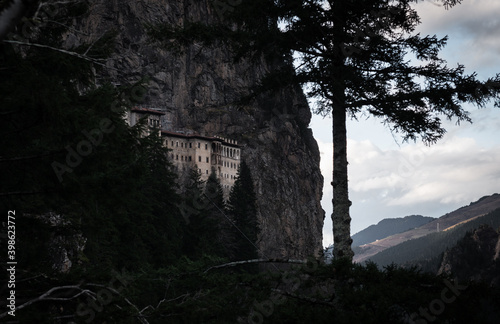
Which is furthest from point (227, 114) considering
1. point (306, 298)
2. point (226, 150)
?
point (306, 298)

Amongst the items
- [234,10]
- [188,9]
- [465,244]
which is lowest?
[465,244]

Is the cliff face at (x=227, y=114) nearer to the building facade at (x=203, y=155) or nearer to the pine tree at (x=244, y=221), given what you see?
the building facade at (x=203, y=155)

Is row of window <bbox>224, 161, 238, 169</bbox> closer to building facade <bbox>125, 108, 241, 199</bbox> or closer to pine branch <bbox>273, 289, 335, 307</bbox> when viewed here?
building facade <bbox>125, 108, 241, 199</bbox>

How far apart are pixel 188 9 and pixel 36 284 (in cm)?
12296

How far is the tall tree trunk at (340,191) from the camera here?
410 inches

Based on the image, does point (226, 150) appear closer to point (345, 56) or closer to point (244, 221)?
point (244, 221)

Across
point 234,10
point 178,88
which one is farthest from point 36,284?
point 178,88

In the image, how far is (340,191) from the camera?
422 inches

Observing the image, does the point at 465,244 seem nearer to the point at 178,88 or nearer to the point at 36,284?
the point at 178,88

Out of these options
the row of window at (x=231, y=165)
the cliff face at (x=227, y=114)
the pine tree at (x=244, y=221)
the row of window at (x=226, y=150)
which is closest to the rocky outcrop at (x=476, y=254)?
the cliff face at (x=227, y=114)

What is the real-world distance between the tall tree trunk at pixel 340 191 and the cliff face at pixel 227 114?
91.1 m

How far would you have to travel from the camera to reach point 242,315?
6.03 meters

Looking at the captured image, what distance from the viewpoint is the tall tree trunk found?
10422 millimetres

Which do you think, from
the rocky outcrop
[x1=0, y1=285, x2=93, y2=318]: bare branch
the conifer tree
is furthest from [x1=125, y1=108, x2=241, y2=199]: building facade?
Result: [x1=0, y1=285, x2=93, y2=318]: bare branch
